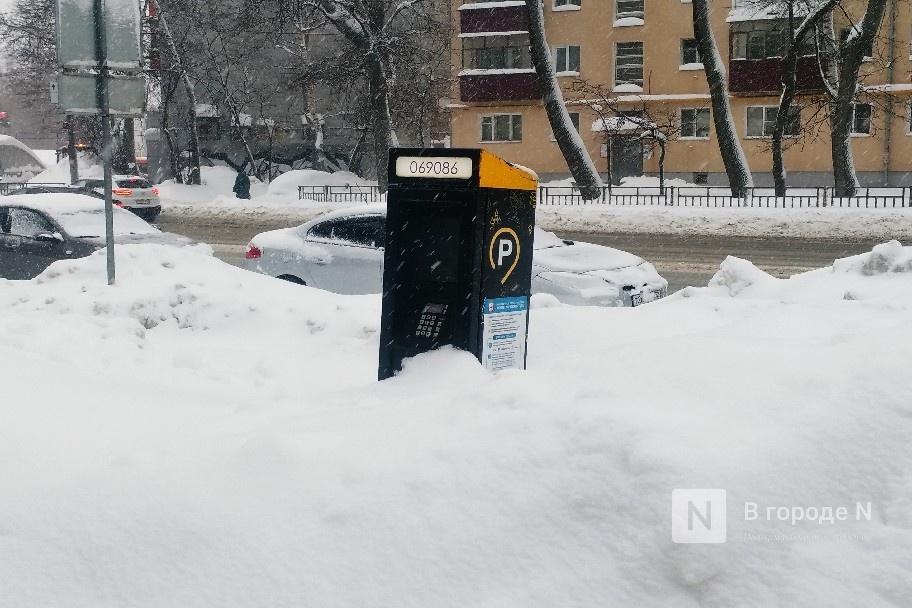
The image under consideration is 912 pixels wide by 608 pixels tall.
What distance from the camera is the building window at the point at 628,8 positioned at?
40312mm

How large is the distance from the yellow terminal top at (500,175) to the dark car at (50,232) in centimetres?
864

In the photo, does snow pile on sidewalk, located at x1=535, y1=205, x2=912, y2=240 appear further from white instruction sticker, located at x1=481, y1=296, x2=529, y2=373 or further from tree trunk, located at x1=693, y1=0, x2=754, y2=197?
white instruction sticker, located at x1=481, y1=296, x2=529, y2=373

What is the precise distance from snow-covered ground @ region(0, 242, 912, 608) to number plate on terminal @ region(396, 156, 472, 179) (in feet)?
4.97

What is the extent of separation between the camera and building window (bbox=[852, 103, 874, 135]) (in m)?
37.2

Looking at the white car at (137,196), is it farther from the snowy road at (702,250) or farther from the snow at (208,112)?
the snow at (208,112)

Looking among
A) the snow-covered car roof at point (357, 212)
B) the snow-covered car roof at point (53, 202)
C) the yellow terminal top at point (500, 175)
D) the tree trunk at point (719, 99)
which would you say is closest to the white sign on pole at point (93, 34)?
the snow-covered car roof at point (357, 212)

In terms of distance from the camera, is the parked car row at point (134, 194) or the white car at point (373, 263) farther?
the parked car row at point (134, 194)

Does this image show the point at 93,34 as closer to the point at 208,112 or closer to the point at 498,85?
the point at 498,85

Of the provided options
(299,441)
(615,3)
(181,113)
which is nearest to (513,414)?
(299,441)

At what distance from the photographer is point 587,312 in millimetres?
7488

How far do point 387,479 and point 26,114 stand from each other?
11268cm

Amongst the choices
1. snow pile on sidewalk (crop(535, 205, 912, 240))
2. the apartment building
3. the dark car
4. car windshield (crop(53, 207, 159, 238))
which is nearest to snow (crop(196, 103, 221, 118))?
the apartment building

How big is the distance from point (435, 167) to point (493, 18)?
122ft

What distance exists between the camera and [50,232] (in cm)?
1288
